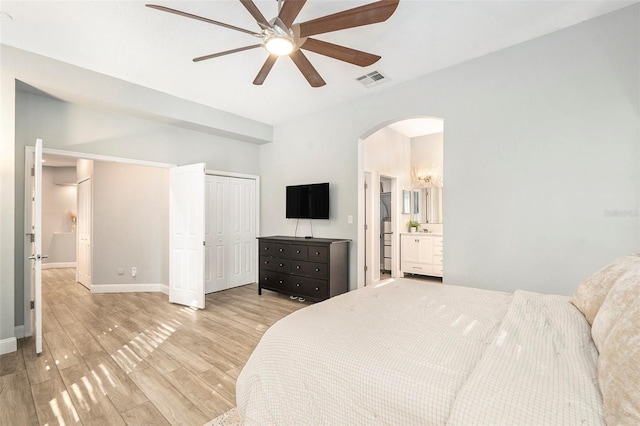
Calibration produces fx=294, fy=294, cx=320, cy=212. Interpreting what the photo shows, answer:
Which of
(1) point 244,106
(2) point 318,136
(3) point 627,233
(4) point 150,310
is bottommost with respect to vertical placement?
(4) point 150,310

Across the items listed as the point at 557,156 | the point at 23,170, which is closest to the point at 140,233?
the point at 23,170

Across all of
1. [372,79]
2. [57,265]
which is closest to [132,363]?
[372,79]

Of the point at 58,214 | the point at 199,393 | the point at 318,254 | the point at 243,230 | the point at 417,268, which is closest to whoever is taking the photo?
the point at 199,393

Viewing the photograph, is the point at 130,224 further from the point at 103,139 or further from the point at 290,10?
the point at 290,10

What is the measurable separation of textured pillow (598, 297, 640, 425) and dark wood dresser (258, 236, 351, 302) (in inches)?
124

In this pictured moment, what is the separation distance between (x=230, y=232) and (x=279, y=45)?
3.73m

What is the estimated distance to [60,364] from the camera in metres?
2.58

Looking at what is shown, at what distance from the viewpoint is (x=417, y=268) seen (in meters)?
5.88

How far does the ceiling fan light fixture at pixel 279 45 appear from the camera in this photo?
2.09m

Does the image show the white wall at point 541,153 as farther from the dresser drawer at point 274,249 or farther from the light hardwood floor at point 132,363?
the light hardwood floor at point 132,363

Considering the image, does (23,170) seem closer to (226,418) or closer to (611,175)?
(226,418)

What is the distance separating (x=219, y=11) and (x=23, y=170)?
283 centimetres

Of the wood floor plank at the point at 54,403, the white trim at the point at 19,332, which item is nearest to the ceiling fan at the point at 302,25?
Result: the wood floor plank at the point at 54,403

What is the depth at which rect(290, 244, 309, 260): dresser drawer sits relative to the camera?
4.26 metres
